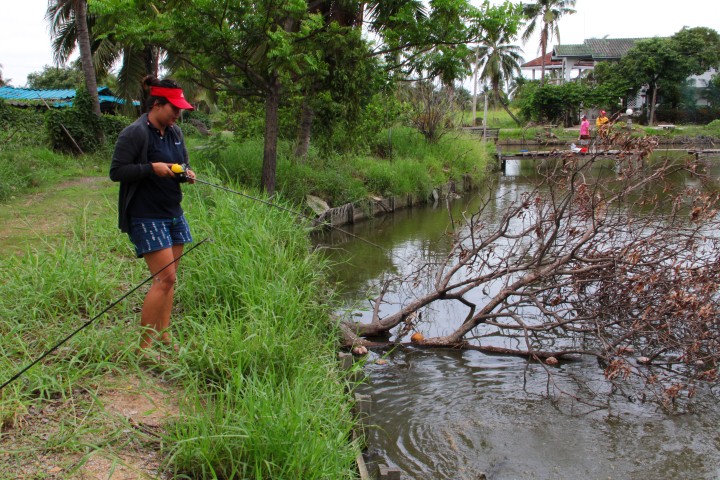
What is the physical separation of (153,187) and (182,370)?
115 centimetres

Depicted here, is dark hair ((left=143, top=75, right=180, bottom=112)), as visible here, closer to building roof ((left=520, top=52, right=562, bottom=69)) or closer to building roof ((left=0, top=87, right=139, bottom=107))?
building roof ((left=0, top=87, right=139, bottom=107))

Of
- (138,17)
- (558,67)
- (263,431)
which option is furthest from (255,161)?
(558,67)

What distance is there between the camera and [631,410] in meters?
5.21

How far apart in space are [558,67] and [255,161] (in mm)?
47102

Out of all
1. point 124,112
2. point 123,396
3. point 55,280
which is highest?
point 124,112

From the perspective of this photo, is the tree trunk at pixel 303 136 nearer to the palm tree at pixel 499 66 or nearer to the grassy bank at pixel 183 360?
the grassy bank at pixel 183 360

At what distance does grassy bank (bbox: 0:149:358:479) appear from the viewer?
118 inches

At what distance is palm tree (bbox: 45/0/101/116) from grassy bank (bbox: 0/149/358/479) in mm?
9911

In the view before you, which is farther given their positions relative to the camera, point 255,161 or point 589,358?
point 255,161

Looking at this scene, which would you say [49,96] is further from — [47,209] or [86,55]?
[47,209]

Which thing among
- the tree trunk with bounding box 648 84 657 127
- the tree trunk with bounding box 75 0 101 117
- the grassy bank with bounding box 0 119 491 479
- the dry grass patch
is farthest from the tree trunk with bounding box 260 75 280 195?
the tree trunk with bounding box 648 84 657 127

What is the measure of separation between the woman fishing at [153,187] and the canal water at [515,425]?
1795 mm

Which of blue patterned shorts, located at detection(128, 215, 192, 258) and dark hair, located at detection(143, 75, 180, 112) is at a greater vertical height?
dark hair, located at detection(143, 75, 180, 112)

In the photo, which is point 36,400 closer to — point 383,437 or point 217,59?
point 383,437
